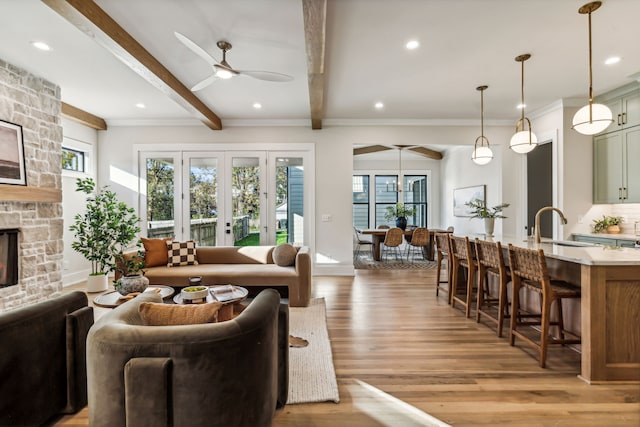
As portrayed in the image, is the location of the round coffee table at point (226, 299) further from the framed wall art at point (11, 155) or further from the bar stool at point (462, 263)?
the framed wall art at point (11, 155)

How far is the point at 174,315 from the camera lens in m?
1.47

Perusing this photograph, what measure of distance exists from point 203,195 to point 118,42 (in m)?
3.18

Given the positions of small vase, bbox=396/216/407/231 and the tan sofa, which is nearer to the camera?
the tan sofa

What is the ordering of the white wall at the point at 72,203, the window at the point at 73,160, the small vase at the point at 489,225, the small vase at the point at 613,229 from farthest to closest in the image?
1. the window at the point at 73,160
2. the white wall at the point at 72,203
3. the small vase at the point at 613,229
4. the small vase at the point at 489,225

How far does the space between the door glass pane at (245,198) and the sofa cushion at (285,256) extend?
1631mm

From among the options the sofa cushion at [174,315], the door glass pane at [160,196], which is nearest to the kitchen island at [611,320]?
the sofa cushion at [174,315]

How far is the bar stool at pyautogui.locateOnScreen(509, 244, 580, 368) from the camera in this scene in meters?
2.37

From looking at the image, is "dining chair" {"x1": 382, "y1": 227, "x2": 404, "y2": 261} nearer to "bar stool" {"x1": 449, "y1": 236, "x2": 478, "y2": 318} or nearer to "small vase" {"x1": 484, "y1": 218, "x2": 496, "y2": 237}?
"bar stool" {"x1": 449, "y1": 236, "x2": 478, "y2": 318}

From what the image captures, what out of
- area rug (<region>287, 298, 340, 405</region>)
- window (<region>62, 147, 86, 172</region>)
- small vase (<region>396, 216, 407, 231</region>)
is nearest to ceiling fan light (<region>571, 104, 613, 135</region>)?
area rug (<region>287, 298, 340, 405</region>)

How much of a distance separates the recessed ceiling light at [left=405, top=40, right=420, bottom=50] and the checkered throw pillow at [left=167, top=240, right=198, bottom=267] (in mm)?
3603

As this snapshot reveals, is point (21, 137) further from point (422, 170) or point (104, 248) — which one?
point (422, 170)

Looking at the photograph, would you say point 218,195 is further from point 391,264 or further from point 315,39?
point 391,264

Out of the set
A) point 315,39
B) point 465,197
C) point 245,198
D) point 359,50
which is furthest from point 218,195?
point 465,197

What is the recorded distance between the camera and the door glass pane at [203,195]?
577 centimetres
